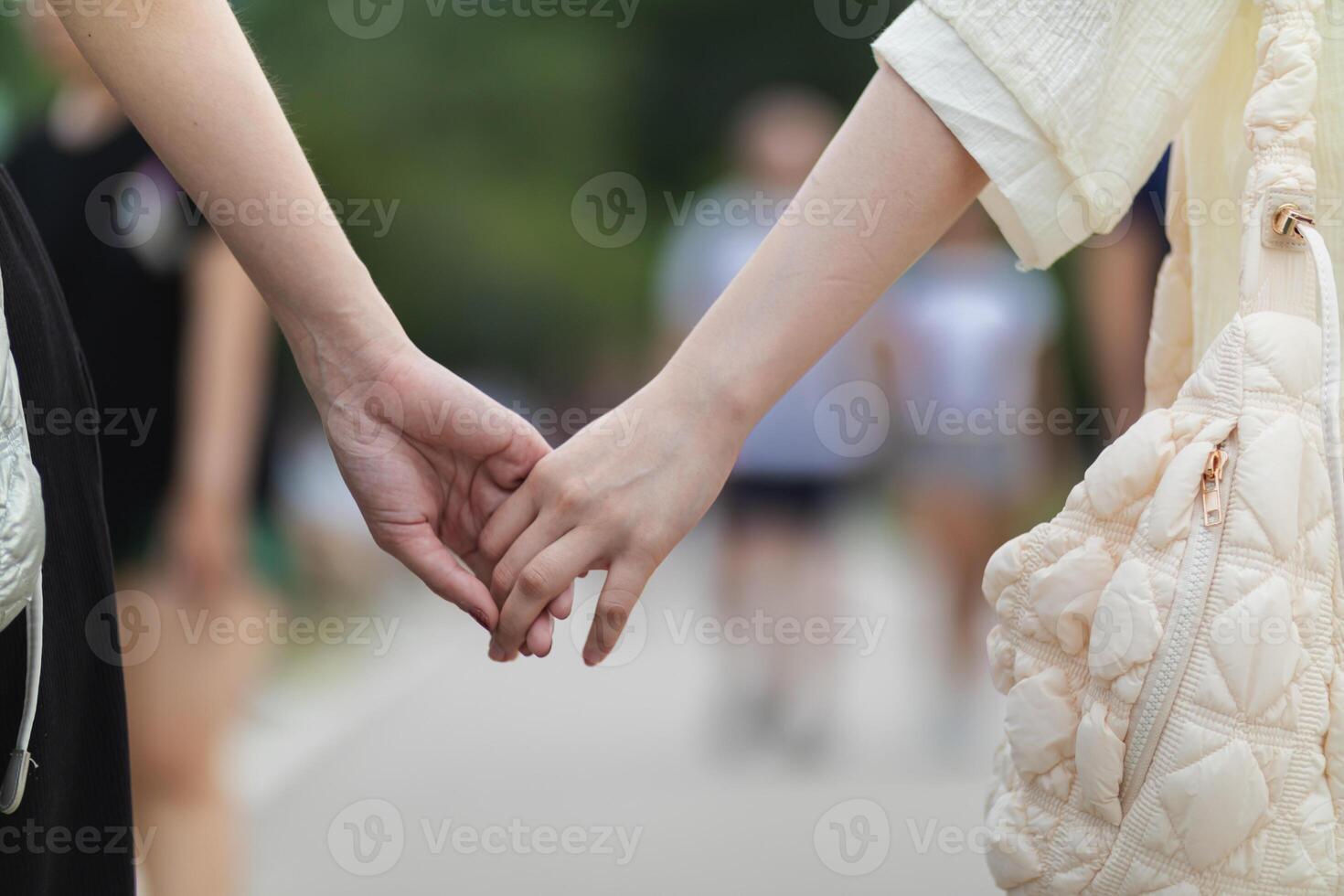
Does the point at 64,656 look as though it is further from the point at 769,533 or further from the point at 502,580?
the point at 769,533

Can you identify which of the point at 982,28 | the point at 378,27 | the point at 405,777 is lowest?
the point at 405,777

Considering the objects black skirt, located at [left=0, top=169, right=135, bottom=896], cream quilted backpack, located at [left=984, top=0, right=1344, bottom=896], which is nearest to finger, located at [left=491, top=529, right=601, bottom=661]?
black skirt, located at [left=0, top=169, right=135, bottom=896]

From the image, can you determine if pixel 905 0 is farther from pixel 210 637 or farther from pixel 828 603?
pixel 210 637

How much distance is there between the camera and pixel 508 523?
212cm

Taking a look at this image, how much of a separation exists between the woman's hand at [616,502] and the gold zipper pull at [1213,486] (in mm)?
676

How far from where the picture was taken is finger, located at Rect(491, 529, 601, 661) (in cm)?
201

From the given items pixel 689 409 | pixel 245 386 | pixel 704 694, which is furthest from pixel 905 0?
pixel 689 409

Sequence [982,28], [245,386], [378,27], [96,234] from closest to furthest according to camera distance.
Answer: [982,28] < [96,234] < [245,386] < [378,27]

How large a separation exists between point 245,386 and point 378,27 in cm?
1095

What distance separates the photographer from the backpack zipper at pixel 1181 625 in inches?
51.9

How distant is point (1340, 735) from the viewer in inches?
52.1

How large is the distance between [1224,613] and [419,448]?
1.23m

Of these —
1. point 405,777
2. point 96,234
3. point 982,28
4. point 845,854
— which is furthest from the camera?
point 405,777

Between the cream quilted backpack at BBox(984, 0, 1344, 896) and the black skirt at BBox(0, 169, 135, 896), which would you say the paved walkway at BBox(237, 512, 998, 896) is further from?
the cream quilted backpack at BBox(984, 0, 1344, 896)
